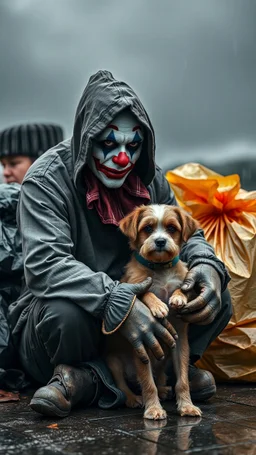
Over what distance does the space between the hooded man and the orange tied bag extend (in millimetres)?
487

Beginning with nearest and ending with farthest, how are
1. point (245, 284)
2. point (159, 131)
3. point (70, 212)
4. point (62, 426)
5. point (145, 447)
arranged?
point (145, 447), point (62, 426), point (70, 212), point (245, 284), point (159, 131)

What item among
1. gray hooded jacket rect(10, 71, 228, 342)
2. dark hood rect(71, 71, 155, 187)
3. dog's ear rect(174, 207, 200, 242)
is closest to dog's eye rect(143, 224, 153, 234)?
dog's ear rect(174, 207, 200, 242)

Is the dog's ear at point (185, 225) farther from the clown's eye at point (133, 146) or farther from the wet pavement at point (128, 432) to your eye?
the wet pavement at point (128, 432)

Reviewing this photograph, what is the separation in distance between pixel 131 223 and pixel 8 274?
1.00 meters

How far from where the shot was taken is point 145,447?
2.46 m

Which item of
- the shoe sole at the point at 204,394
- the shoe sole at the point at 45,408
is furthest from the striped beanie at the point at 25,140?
the shoe sole at the point at 45,408

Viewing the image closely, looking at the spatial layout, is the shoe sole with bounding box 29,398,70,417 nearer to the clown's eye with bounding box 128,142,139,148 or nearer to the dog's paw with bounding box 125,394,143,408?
the dog's paw with bounding box 125,394,143,408

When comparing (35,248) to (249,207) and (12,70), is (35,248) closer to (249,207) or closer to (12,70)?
Answer: (249,207)

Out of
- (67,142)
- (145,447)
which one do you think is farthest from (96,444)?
(67,142)

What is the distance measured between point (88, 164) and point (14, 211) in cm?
88

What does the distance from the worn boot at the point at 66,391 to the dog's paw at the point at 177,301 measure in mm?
467

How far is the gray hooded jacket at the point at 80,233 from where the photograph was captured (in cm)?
305

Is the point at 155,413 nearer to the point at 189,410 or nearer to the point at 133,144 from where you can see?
the point at 189,410

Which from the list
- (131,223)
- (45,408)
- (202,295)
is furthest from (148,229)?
(45,408)
